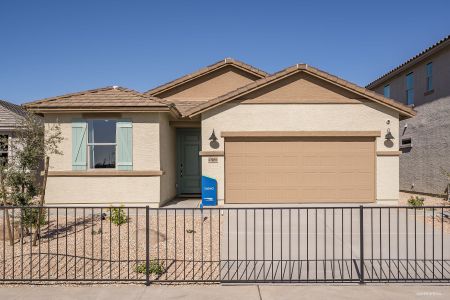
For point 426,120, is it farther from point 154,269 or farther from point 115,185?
point 154,269

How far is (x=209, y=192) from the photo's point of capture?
12492mm

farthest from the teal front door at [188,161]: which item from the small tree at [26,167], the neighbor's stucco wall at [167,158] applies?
the small tree at [26,167]

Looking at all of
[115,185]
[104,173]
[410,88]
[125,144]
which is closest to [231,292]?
[115,185]

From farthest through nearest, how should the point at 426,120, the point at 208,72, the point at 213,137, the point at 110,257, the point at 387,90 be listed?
the point at 387,90 < the point at 426,120 < the point at 208,72 < the point at 213,137 < the point at 110,257

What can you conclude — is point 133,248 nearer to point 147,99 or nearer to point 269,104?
point 147,99

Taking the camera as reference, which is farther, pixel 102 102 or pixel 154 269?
pixel 102 102

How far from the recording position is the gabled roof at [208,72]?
52.0 feet

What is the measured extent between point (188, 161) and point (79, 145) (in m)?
4.84

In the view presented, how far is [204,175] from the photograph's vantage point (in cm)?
1270

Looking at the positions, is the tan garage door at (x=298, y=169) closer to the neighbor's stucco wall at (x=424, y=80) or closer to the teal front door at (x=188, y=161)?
the teal front door at (x=188, y=161)

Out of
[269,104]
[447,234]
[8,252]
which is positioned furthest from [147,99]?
[447,234]

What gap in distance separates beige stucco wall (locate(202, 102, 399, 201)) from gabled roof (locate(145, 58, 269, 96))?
4027 mm

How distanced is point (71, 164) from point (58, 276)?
7068 mm

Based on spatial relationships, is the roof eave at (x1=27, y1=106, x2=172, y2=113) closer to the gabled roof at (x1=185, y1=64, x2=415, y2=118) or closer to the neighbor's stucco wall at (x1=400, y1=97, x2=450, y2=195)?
the gabled roof at (x1=185, y1=64, x2=415, y2=118)
